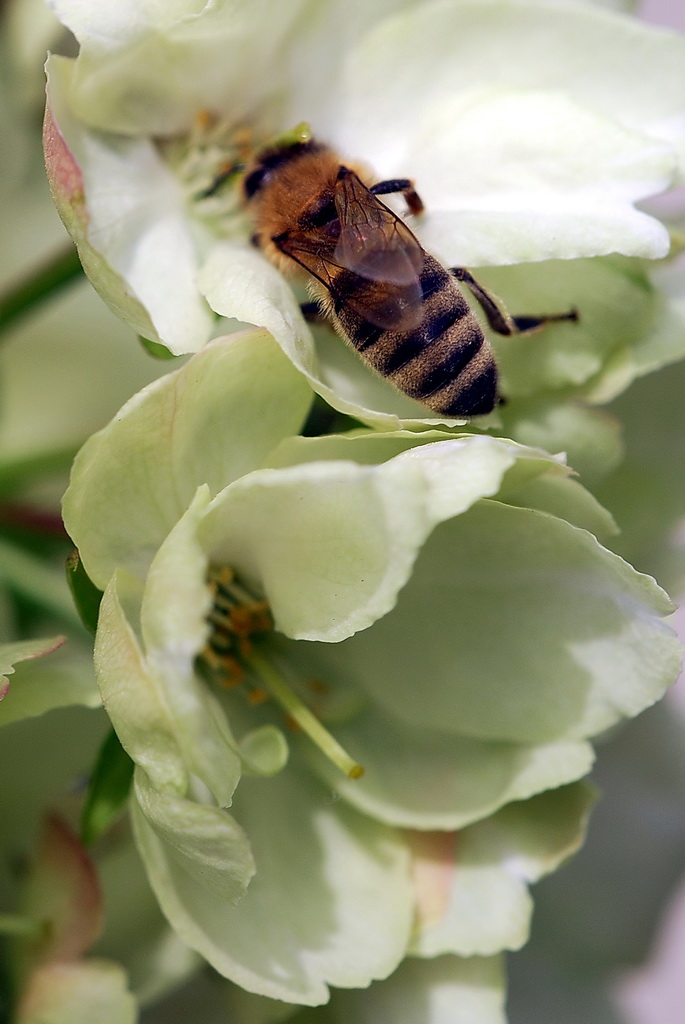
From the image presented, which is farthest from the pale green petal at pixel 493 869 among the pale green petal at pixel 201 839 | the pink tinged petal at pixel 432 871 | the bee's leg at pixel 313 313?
the bee's leg at pixel 313 313

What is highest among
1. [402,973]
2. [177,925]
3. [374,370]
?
[374,370]

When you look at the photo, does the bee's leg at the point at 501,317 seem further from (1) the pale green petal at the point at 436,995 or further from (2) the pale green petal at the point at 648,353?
(1) the pale green petal at the point at 436,995

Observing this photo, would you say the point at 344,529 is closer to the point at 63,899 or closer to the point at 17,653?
the point at 17,653

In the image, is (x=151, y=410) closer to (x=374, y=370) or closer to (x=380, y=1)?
(x=374, y=370)

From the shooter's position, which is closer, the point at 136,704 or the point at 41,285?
the point at 136,704

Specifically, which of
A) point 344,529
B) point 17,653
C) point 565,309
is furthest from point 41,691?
point 565,309

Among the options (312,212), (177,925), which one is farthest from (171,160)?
(177,925)
